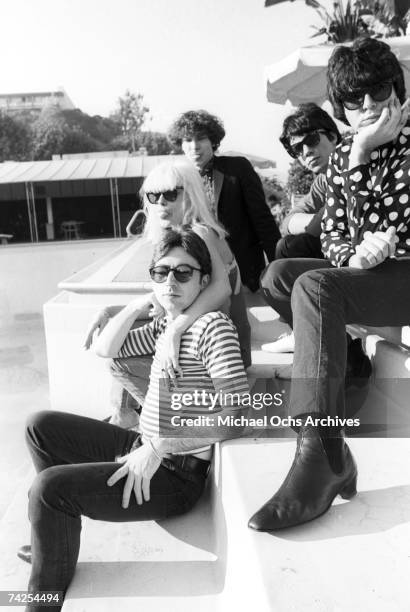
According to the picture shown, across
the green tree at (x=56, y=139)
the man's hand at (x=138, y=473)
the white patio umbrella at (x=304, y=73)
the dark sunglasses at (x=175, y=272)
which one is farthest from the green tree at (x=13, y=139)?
the man's hand at (x=138, y=473)

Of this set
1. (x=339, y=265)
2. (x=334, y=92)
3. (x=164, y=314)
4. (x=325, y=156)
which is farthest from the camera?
(x=325, y=156)

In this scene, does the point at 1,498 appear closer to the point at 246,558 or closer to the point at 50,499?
the point at 50,499

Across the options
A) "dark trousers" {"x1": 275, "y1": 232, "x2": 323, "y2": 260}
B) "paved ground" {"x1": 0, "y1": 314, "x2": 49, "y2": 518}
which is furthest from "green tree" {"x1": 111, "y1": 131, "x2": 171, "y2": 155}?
"dark trousers" {"x1": 275, "y1": 232, "x2": 323, "y2": 260}

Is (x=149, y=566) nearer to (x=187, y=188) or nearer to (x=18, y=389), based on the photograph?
(x=187, y=188)

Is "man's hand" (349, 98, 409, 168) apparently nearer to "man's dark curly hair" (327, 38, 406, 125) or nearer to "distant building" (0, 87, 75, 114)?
"man's dark curly hair" (327, 38, 406, 125)

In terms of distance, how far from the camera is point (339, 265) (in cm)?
196

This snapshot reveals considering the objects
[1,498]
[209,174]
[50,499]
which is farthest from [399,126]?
[1,498]

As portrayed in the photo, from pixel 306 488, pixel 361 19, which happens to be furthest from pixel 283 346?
pixel 361 19

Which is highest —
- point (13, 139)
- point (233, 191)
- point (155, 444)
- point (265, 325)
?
point (13, 139)

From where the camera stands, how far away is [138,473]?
1.74 meters

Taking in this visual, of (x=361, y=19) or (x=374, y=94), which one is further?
(x=361, y=19)

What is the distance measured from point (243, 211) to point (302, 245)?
1029 mm

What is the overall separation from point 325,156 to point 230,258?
2.85 feet

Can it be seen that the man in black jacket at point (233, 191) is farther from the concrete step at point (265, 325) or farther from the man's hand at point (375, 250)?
the man's hand at point (375, 250)
